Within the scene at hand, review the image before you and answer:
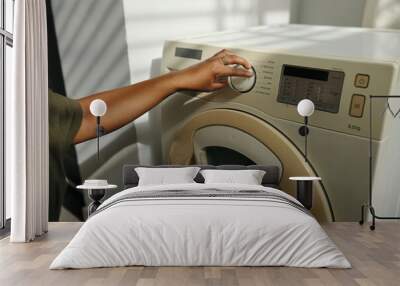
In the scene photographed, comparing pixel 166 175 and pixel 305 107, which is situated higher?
pixel 305 107

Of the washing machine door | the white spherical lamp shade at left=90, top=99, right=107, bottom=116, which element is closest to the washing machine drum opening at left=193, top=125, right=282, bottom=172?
the washing machine door

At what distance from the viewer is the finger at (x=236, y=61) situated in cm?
578

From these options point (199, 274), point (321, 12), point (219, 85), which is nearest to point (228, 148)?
point (219, 85)

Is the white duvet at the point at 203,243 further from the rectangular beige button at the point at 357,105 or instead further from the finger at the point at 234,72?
the finger at the point at 234,72

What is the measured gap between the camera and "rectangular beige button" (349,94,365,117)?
17.4ft

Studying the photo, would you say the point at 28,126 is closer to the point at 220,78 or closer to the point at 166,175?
the point at 166,175

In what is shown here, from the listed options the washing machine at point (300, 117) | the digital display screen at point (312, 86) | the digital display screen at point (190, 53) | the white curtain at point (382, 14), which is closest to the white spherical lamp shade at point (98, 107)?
the washing machine at point (300, 117)

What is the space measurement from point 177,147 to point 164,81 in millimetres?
633

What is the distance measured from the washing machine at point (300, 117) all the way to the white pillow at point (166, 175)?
0.32 meters

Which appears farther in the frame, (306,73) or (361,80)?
(306,73)

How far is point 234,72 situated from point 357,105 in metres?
1.16

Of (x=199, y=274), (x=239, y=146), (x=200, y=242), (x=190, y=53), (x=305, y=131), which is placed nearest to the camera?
(x=199, y=274)

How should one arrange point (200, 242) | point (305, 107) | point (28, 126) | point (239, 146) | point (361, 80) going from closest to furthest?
point (200, 242) < point (28, 126) < point (361, 80) < point (305, 107) < point (239, 146)

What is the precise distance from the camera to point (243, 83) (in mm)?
5773
